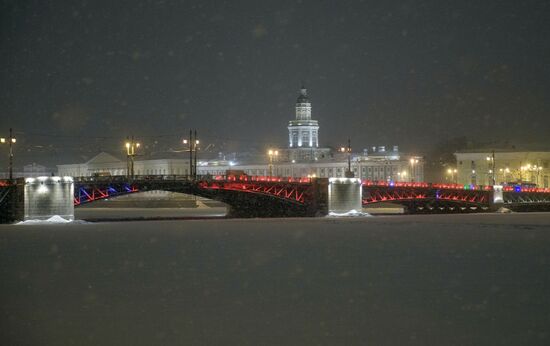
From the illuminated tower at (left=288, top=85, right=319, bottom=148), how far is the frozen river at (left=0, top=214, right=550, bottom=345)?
146m

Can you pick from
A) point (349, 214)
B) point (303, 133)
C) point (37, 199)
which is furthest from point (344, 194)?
point (303, 133)

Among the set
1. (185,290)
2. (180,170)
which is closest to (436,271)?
(185,290)

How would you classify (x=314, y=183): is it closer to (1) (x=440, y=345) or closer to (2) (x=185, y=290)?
(2) (x=185, y=290)

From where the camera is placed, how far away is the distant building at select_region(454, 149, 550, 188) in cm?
13350

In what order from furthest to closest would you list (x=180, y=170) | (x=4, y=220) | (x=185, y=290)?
(x=180, y=170), (x=4, y=220), (x=185, y=290)

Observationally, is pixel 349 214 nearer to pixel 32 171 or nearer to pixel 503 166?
pixel 503 166

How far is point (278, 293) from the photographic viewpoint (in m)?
23.3

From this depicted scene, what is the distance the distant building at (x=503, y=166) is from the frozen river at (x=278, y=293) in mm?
94720

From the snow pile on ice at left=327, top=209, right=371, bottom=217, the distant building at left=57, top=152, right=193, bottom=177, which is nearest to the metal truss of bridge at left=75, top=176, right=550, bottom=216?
the snow pile on ice at left=327, top=209, right=371, bottom=217

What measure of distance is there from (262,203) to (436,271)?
51.5 metres

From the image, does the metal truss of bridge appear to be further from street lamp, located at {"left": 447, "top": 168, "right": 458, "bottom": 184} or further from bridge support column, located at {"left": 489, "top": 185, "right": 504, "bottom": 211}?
street lamp, located at {"left": 447, "top": 168, "right": 458, "bottom": 184}

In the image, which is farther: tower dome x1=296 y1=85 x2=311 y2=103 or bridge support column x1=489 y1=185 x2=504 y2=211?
tower dome x1=296 y1=85 x2=311 y2=103

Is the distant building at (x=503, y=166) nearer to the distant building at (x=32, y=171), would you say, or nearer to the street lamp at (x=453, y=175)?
the street lamp at (x=453, y=175)

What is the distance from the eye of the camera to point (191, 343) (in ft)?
56.7
